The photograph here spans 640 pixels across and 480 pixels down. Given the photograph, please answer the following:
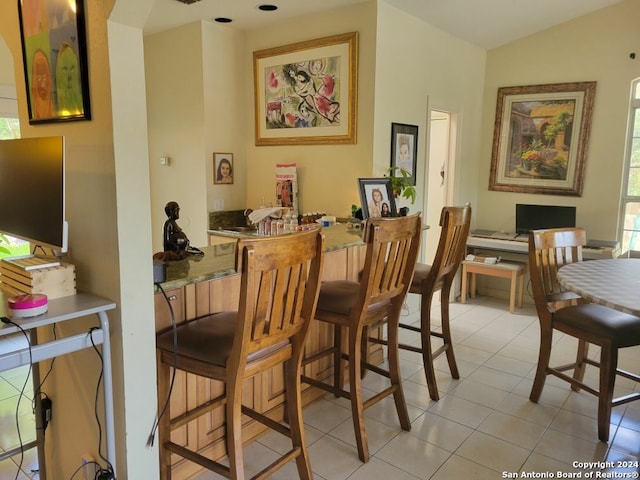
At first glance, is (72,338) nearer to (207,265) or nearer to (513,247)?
(207,265)

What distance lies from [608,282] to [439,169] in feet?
9.97

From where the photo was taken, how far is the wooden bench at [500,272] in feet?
15.5

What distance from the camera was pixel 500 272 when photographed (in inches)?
188

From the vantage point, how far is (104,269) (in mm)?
1611

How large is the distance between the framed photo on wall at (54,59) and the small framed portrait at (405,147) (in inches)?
105

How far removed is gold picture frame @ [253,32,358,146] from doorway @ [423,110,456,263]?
1.40m

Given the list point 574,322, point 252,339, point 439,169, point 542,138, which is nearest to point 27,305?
point 252,339

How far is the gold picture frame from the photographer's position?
3.74m

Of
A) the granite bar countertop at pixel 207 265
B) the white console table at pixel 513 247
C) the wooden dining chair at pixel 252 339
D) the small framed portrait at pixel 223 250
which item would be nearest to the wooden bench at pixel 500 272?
the white console table at pixel 513 247

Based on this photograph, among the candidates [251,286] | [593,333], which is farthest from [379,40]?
[251,286]

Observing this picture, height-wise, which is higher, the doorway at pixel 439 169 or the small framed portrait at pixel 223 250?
the doorway at pixel 439 169

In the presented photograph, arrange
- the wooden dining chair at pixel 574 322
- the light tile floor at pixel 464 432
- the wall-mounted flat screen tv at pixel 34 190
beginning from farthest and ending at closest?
the wooden dining chair at pixel 574 322 < the light tile floor at pixel 464 432 < the wall-mounted flat screen tv at pixel 34 190

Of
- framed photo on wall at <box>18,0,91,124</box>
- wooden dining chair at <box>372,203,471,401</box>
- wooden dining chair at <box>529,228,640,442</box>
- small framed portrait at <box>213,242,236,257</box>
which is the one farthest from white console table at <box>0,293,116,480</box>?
wooden dining chair at <box>529,228,640,442</box>

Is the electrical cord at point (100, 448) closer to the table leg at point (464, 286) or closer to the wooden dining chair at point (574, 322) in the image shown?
the wooden dining chair at point (574, 322)
